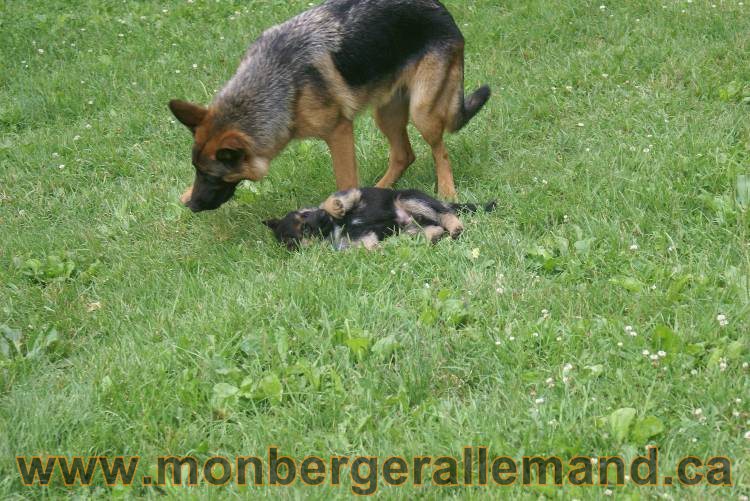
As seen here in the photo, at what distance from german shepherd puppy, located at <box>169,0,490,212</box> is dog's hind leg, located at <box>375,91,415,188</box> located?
0.08 m

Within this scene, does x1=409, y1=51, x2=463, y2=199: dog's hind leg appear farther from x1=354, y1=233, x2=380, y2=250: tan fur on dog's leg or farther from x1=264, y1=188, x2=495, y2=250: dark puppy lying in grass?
x1=354, y1=233, x2=380, y2=250: tan fur on dog's leg

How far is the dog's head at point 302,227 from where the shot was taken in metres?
5.65

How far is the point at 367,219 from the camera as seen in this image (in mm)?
5730

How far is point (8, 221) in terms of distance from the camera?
6770 mm

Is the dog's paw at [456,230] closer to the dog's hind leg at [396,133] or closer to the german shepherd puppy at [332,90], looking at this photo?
the german shepherd puppy at [332,90]

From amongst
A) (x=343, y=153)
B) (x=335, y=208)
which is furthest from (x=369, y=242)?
(x=343, y=153)

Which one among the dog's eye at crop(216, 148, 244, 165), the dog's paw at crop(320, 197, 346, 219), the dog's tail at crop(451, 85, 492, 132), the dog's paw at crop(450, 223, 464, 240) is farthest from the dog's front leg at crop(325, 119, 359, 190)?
the dog's paw at crop(450, 223, 464, 240)

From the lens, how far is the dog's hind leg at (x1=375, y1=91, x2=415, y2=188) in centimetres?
682

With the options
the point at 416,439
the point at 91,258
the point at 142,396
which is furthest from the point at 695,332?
the point at 91,258

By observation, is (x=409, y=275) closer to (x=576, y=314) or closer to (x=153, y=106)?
(x=576, y=314)

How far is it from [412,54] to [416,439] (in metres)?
3.80

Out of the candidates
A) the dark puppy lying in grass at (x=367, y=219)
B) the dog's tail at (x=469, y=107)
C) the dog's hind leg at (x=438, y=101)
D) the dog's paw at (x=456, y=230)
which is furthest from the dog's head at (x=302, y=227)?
the dog's tail at (x=469, y=107)

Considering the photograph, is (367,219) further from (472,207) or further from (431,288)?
(431,288)

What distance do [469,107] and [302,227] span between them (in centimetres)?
198
